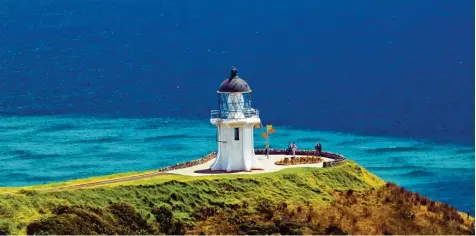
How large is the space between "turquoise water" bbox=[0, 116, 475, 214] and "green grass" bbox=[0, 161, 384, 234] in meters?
18.3

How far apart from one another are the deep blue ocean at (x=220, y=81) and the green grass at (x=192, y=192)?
59.8ft

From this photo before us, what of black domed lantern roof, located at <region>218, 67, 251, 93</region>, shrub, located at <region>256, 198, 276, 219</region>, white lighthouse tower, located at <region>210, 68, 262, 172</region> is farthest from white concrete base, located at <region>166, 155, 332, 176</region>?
shrub, located at <region>256, 198, 276, 219</region>

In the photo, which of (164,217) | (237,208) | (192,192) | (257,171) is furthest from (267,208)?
(257,171)

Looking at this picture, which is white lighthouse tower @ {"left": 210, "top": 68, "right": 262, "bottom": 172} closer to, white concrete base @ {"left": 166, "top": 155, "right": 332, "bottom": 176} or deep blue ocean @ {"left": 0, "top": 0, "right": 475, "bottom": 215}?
white concrete base @ {"left": 166, "top": 155, "right": 332, "bottom": 176}

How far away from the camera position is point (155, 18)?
182 meters

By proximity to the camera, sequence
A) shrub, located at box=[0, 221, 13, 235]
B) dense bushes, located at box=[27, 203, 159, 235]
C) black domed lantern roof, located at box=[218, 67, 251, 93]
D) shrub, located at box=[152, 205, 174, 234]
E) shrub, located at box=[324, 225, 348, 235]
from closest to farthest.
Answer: shrub, located at box=[0, 221, 13, 235]
dense bushes, located at box=[27, 203, 159, 235]
shrub, located at box=[152, 205, 174, 234]
shrub, located at box=[324, 225, 348, 235]
black domed lantern roof, located at box=[218, 67, 251, 93]

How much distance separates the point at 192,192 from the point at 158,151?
156 ft

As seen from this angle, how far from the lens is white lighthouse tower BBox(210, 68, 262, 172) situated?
60.0 metres

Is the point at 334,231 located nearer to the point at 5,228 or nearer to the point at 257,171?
the point at 257,171

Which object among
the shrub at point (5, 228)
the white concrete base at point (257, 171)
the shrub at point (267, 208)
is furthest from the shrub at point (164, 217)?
the shrub at point (5, 228)

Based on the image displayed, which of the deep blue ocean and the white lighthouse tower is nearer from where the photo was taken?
the white lighthouse tower

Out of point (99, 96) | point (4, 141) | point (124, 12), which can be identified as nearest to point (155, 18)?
point (124, 12)

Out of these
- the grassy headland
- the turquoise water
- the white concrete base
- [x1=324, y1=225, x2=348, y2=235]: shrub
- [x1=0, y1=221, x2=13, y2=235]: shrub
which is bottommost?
[x1=0, y1=221, x2=13, y2=235]: shrub

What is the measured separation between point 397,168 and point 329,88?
55.1m
